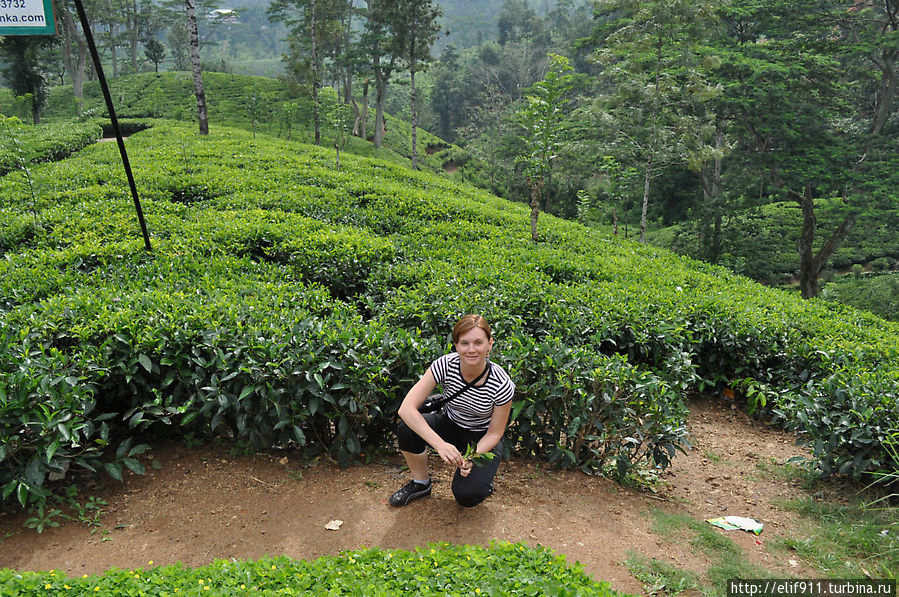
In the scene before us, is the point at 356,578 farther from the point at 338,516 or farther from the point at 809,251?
the point at 809,251

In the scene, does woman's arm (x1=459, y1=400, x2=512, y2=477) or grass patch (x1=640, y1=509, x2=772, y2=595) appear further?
woman's arm (x1=459, y1=400, x2=512, y2=477)

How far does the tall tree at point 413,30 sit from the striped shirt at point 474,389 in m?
18.4

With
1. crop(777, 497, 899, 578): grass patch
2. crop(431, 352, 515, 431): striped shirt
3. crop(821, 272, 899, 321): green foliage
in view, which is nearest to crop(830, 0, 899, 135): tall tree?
crop(821, 272, 899, 321): green foliage

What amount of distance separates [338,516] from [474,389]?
1.09 m

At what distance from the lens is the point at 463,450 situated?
3229 mm

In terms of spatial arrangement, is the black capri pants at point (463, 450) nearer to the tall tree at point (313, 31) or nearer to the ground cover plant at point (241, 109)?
the tall tree at point (313, 31)

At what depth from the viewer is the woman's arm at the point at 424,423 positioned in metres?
2.80

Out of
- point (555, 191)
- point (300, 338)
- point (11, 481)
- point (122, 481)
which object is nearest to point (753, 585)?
point (300, 338)

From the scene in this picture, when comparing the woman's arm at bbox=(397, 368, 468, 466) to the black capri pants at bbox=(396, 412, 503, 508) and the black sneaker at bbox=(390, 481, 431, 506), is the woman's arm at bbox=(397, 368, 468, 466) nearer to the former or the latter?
the black capri pants at bbox=(396, 412, 503, 508)

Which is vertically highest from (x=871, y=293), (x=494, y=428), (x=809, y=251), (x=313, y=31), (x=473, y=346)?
(x=313, y=31)

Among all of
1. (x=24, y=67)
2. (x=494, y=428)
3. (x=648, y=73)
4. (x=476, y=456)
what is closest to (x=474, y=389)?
(x=494, y=428)

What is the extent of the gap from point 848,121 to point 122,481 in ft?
68.3

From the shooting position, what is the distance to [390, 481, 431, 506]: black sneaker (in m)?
3.08

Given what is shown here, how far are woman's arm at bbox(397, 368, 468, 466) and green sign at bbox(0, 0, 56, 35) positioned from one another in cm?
364
